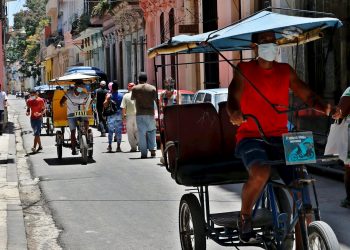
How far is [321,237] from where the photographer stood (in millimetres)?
4949

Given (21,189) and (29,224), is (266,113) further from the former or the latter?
(21,189)

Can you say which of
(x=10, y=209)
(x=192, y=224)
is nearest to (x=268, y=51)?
(x=192, y=224)

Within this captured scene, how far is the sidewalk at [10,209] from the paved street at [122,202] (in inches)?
16.0

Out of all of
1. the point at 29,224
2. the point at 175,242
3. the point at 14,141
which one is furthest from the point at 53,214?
the point at 14,141

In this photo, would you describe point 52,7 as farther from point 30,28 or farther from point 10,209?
point 10,209

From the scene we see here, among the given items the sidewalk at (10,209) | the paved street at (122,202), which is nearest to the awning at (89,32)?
the sidewalk at (10,209)

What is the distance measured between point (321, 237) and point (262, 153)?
826 millimetres

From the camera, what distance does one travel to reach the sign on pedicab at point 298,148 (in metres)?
5.19

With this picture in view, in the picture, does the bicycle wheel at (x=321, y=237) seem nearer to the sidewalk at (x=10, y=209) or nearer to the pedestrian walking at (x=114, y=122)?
the sidewalk at (x=10, y=209)

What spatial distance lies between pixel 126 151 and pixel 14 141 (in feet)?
21.3

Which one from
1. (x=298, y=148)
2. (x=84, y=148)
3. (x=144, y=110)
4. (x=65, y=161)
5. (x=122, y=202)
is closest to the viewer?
(x=298, y=148)

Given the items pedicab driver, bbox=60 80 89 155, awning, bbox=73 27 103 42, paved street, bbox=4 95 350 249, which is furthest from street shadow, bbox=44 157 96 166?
awning, bbox=73 27 103 42

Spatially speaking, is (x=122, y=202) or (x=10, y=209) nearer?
(x=10, y=209)

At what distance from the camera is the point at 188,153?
6.61 m
